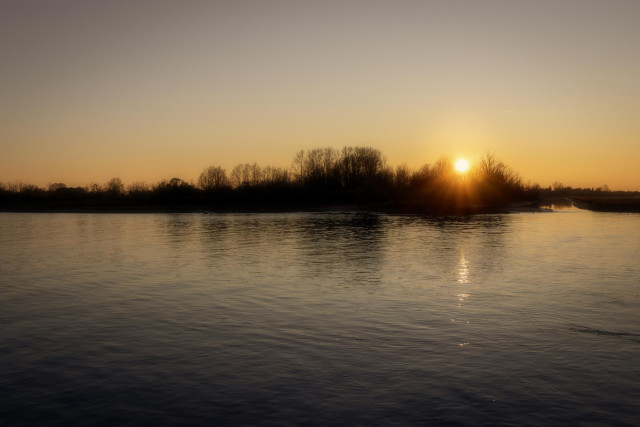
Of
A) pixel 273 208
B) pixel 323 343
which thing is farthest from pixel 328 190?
pixel 323 343

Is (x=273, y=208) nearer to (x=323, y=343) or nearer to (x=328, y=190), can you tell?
(x=328, y=190)

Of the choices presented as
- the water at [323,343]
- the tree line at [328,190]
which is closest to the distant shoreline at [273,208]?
the tree line at [328,190]

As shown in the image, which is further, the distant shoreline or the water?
the distant shoreline

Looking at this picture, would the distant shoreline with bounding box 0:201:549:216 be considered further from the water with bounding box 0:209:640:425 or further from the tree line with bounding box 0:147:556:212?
the water with bounding box 0:209:640:425

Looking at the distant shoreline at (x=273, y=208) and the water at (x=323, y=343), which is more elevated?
the distant shoreline at (x=273, y=208)

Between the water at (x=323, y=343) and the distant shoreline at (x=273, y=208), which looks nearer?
the water at (x=323, y=343)

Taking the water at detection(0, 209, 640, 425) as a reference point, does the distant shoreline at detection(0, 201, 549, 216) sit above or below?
above

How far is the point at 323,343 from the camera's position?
1306cm

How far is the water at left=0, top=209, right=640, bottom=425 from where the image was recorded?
9266 mm

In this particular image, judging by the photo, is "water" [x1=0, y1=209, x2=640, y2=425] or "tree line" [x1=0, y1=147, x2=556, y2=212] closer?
"water" [x1=0, y1=209, x2=640, y2=425]

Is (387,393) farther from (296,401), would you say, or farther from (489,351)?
(489,351)

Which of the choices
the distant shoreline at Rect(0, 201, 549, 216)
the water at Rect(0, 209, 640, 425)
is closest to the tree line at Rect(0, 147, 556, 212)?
the distant shoreline at Rect(0, 201, 549, 216)

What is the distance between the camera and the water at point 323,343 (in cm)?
927

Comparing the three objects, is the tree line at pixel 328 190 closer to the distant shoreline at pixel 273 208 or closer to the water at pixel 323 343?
the distant shoreline at pixel 273 208
